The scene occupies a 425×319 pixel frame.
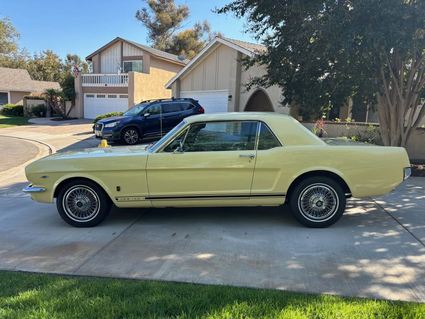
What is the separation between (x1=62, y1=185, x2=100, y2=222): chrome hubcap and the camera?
5.79 meters

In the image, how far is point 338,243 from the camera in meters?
5.07

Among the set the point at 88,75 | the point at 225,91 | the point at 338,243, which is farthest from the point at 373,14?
the point at 88,75

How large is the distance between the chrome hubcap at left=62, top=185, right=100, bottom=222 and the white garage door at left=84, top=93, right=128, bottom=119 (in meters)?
25.9

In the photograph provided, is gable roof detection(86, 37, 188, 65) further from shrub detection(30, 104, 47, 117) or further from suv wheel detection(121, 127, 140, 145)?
suv wheel detection(121, 127, 140, 145)

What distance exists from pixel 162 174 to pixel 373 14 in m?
5.15

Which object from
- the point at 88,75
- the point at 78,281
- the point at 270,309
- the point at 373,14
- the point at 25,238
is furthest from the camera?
the point at 88,75

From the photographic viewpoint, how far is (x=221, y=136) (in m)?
5.67

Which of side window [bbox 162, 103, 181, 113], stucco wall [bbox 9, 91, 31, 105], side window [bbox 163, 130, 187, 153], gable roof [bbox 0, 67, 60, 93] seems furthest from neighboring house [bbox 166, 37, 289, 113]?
stucco wall [bbox 9, 91, 31, 105]

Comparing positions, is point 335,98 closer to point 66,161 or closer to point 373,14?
point 373,14

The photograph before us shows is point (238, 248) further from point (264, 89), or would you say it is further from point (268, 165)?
point (264, 89)

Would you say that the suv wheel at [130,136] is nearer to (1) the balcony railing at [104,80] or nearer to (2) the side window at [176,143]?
(2) the side window at [176,143]

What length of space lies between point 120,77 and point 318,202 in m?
27.9

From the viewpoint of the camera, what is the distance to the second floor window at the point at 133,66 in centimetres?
3284

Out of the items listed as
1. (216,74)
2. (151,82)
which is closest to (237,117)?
(216,74)
